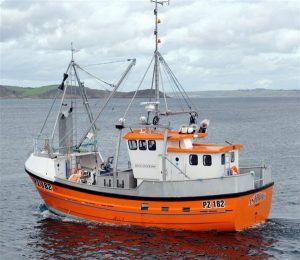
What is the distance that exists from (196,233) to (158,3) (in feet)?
35.2

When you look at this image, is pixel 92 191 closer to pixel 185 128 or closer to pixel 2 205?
pixel 185 128

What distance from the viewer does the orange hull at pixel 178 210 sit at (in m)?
23.9

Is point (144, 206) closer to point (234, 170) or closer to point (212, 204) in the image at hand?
point (212, 204)

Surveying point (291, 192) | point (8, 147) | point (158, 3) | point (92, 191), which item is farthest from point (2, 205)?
point (8, 147)

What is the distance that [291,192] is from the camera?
1340 inches

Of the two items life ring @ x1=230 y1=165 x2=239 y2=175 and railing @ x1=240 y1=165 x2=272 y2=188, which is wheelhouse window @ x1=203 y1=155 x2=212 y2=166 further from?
railing @ x1=240 y1=165 x2=272 y2=188

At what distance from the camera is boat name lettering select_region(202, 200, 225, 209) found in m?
23.7

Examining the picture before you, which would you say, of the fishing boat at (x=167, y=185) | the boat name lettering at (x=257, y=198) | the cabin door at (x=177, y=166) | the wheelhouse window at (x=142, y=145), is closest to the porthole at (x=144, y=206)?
the fishing boat at (x=167, y=185)

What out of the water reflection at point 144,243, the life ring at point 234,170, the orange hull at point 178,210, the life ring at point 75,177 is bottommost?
the water reflection at point 144,243

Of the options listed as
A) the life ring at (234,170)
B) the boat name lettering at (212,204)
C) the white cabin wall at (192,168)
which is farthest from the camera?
the life ring at (234,170)

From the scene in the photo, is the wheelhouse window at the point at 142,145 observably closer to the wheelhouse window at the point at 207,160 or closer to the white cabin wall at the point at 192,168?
the white cabin wall at the point at 192,168

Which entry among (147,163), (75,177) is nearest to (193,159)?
(147,163)

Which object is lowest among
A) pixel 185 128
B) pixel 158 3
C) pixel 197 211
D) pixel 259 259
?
pixel 259 259

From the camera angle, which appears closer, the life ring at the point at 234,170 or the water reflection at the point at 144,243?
the water reflection at the point at 144,243
